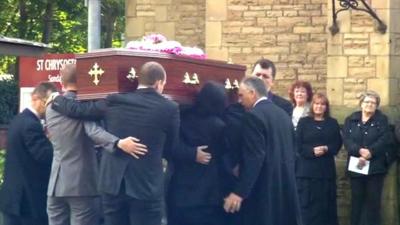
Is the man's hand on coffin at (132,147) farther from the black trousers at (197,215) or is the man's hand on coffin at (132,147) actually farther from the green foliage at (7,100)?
the green foliage at (7,100)

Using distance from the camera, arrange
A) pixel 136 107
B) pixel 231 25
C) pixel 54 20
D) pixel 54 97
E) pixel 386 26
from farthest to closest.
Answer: pixel 54 20
pixel 231 25
pixel 386 26
pixel 54 97
pixel 136 107

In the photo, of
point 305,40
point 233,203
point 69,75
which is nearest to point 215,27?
point 305,40

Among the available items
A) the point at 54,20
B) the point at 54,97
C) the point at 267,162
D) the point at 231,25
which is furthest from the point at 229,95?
the point at 54,20

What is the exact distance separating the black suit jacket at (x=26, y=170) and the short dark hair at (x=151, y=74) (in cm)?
183

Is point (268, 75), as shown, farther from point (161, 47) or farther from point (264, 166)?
point (264, 166)

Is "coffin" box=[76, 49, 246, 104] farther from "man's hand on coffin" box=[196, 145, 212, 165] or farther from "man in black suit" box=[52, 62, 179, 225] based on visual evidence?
"man's hand on coffin" box=[196, 145, 212, 165]

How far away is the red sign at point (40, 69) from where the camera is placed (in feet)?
45.4

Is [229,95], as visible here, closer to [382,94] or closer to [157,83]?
[157,83]

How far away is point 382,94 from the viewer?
14.1 metres

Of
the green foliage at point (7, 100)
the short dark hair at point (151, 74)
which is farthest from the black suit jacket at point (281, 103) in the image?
the green foliage at point (7, 100)

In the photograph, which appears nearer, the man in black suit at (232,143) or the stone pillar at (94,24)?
the man in black suit at (232,143)

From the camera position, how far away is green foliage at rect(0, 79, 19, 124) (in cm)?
2717

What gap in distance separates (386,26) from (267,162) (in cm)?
492

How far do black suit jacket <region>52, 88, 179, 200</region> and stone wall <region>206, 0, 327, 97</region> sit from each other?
711 centimetres
